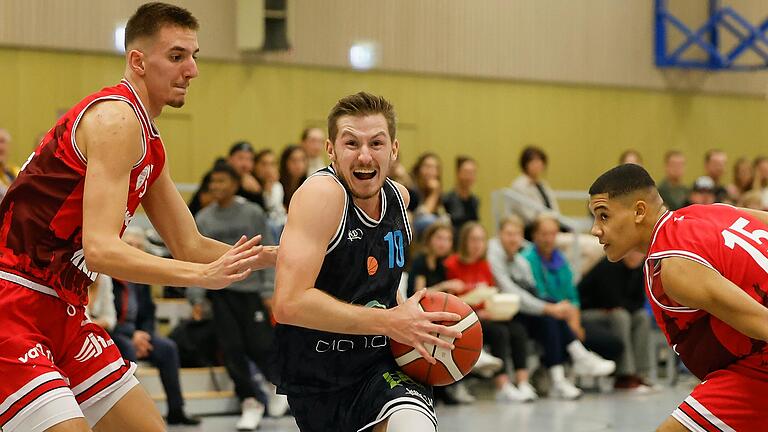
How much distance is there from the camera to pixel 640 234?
14.4 ft

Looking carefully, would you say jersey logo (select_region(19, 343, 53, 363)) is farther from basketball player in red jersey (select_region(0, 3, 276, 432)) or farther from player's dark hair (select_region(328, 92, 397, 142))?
player's dark hair (select_region(328, 92, 397, 142))

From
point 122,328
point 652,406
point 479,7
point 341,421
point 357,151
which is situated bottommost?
point 652,406

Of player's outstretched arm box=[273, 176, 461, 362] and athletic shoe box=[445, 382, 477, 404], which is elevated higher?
player's outstretched arm box=[273, 176, 461, 362]

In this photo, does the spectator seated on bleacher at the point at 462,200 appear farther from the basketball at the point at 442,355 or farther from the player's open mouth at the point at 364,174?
the player's open mouth at the point at 364,174

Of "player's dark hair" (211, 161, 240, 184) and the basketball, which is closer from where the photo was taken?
the basketball

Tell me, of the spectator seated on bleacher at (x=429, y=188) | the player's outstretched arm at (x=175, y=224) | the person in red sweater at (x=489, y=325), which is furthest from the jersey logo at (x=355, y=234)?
the spectator seated on bleacher at (x=429, y=188)

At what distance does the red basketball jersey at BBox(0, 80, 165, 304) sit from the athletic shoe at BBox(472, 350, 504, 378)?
→ 19.9 ft

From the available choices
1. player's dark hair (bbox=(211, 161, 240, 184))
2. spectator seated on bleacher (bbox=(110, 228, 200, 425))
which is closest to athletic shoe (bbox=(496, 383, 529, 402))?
spectator seated on bleacher (bbox=(110, 228, 200, 425))

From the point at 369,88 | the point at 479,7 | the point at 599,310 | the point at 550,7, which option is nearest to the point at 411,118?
the point at 369,88

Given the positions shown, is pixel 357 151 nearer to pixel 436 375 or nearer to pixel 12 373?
pixel 436 375

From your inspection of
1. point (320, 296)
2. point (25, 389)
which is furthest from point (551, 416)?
point (25, 389)

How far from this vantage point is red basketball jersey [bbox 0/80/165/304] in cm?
403

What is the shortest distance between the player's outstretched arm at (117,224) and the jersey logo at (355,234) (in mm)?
387

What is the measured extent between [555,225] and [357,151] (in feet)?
22.2
